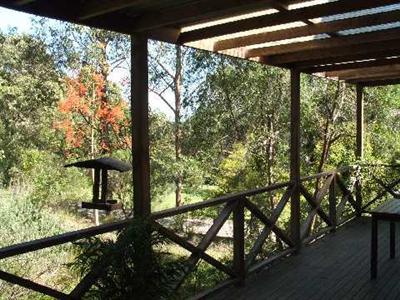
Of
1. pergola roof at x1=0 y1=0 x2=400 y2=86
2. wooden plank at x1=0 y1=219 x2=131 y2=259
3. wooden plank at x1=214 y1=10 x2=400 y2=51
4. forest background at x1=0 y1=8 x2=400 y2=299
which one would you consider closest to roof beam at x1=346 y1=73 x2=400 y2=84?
pergola roof at x1=0 y1=0 x2=400 y2=86

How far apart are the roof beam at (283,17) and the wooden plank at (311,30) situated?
41 cm

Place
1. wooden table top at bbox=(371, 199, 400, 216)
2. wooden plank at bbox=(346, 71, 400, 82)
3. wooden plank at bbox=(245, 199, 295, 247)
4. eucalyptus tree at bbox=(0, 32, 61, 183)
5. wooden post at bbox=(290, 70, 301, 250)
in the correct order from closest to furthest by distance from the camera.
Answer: wooden table top at bbox=(371, 199, 400, 216)
wooden plank at bbox=(245, 199, 295, 247)
wooden post at bbox=(290, 70, 301, 250)
wooden plank at bbox=(346, 71, 400, 82)
eucalyptus tree at bbox=(0, 32, 61, 183)

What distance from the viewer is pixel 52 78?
13.7m

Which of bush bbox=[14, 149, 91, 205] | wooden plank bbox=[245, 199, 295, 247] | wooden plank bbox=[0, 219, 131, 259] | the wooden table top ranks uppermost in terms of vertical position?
wooden plank bbox=[0, 219, 131, 259]

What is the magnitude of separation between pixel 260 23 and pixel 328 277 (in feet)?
7.72

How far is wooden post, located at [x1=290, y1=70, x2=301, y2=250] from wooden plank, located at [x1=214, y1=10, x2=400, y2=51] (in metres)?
1.35

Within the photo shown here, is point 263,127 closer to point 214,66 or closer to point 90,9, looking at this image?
point 214,66

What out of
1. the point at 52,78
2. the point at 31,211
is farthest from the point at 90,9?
the point at 52,78

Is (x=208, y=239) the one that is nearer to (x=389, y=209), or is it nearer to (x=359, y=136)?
(x=389, y=209)

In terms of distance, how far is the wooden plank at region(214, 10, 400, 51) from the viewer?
3098 mm

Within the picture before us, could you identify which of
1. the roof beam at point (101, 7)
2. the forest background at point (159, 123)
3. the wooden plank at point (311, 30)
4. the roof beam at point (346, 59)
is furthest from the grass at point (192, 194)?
the roof beam at point (101, 7)

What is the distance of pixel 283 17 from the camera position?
3.02 meters

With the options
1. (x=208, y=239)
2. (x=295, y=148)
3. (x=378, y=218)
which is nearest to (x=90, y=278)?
(x=208, y=239)

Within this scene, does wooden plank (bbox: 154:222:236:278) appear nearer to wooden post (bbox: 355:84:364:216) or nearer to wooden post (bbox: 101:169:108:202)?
wooden post (bbox: 101:169:108:202)
